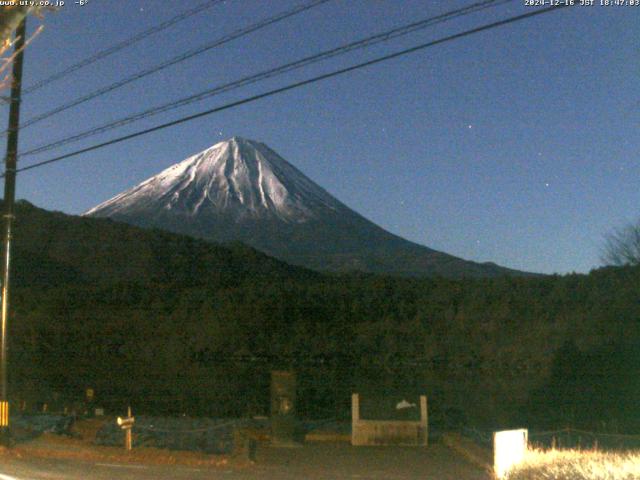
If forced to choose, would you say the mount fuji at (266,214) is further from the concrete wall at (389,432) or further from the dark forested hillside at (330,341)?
the concrete wall at (389,432)

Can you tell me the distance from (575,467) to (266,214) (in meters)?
148

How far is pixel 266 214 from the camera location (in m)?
158

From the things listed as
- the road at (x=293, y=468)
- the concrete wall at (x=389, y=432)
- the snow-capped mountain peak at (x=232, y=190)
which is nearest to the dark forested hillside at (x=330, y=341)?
the concrete wall at (x=389, y=432)

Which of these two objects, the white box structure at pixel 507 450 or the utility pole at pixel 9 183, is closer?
the white box structure at pixel 507 450

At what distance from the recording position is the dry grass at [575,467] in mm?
10172

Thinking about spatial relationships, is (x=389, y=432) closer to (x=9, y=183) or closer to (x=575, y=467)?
(x=575, y=467)

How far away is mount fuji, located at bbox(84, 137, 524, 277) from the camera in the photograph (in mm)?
139375

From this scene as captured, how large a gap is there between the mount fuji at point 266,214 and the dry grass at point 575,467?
4495 inches

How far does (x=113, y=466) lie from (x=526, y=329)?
40.4m

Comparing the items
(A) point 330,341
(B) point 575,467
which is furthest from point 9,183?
(A) point 330,341

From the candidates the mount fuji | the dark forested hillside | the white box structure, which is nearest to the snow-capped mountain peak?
the mount fuji

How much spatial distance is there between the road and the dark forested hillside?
15.6 m

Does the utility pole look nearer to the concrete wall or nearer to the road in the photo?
the road

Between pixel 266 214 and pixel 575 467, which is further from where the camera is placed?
pixel 266 214
